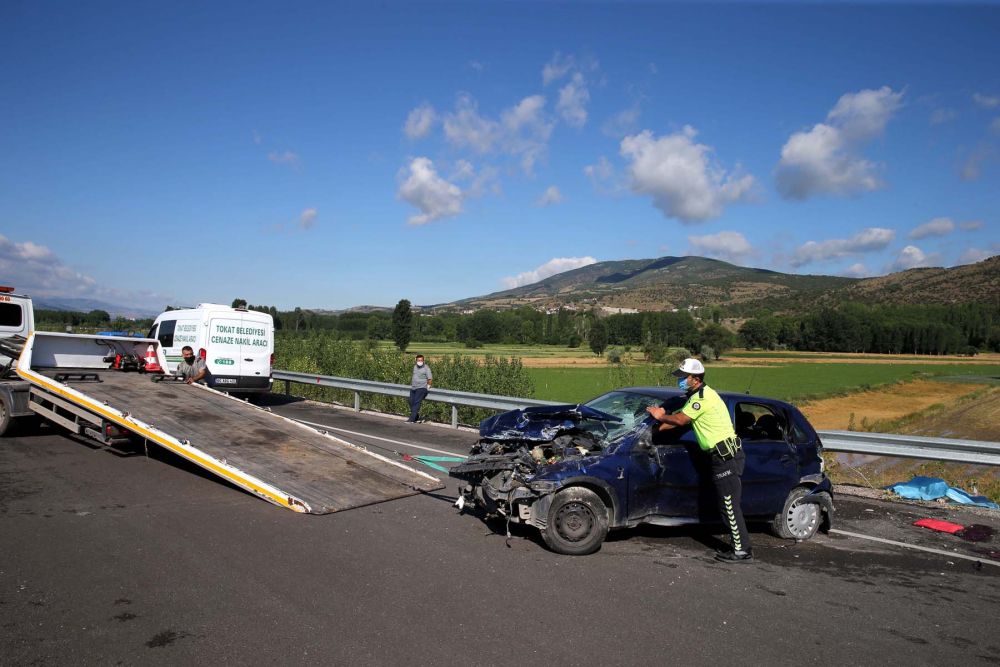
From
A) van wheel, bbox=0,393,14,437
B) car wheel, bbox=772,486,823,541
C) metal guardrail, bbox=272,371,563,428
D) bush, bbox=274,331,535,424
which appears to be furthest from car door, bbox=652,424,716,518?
bush, bbox=274,331,535,424

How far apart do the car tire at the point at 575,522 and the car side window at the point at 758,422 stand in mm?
1983

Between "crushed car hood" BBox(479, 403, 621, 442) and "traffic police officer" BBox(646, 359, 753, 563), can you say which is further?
"crushed car hood" BBox(479, 403, 621, 442)

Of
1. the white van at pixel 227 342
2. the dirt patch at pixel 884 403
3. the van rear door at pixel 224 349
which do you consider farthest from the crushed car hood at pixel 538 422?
the dirt patch at pixel 884 403

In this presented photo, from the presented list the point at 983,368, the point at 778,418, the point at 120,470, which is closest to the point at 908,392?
the point at 983,368

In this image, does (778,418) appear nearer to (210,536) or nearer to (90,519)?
(210,536)

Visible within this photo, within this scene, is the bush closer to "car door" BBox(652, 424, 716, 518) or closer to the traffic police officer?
"car door" BBox(652, 424, 716, 518)

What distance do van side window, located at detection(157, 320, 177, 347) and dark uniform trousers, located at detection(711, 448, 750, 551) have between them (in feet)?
50.8

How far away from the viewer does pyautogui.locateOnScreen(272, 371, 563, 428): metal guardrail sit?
46.7 ft

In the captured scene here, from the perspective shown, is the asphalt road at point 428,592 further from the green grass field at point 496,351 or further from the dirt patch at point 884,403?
the green grass field at point 496,351

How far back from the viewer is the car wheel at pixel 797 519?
6754mm

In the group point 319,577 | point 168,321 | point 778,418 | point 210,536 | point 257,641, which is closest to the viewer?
point 257,641

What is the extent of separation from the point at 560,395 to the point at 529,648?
1288 inches

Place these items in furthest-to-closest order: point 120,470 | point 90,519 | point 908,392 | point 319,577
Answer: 1. point 908,392
2. point 120,470
3. point 90,519
4. point 319,577

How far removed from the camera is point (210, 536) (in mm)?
5926
